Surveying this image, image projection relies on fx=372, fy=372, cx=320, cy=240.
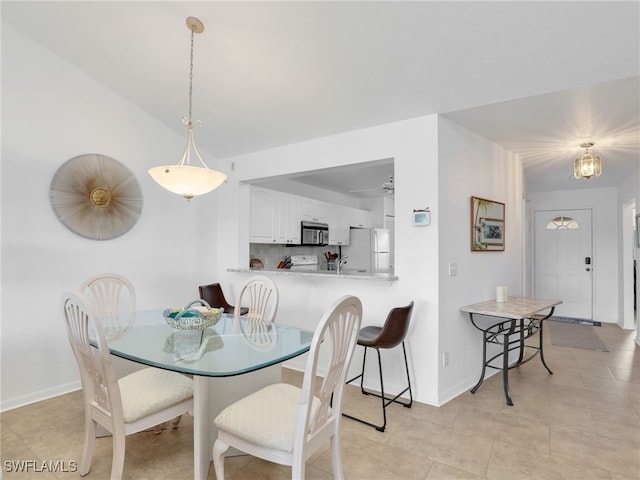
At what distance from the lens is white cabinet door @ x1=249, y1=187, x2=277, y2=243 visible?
4.56 meters

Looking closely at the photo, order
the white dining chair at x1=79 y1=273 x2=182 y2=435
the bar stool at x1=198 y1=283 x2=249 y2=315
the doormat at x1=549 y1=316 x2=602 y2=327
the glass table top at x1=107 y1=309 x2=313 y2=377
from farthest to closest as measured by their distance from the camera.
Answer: the doormat at x1=549 y1=316 x2=602 y2=327
the bar stool at x1=198 y1=283 x2=249 y2=315
the white dining chair at x1=79 y1=273 x2=182 y2=435
the glass table top at x1=107 y1=309 x2=313 y2=377

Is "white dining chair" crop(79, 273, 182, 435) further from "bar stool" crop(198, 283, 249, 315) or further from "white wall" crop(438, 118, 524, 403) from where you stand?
"white wall" crop(438, 118, 524, 403)

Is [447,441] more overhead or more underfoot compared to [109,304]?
more underfoot

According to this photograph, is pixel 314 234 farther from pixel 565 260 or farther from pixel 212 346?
pixel 565 260

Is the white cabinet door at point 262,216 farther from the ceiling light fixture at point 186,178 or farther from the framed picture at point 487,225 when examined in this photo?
the framed picture at point 487,225

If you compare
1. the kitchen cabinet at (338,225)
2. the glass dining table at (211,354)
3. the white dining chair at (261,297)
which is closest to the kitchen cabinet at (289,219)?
the kitchen cabinet at (338,225)

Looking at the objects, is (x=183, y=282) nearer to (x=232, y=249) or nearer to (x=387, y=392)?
(x=232, y=249)

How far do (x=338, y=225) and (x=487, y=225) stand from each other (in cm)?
279

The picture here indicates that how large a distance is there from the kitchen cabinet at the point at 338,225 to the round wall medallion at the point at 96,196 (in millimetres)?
2924

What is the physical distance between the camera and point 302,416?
1525 millimetres

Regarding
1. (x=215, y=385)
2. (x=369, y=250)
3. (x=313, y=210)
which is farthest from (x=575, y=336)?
(x=215, y=385)

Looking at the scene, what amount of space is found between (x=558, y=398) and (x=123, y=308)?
4.00 m

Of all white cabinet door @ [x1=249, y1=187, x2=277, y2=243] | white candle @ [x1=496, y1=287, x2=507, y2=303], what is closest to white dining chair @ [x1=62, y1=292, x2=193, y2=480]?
white cabinet door @ [x1=249, y1=187, x2=277, y2=243]

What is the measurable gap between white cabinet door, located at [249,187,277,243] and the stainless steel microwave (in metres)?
0.61
